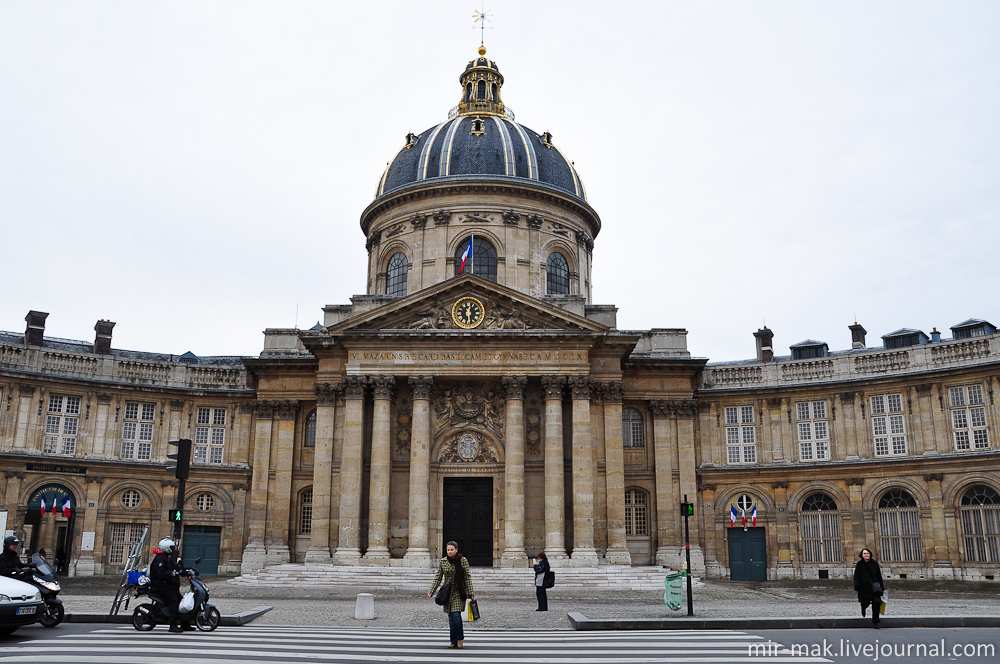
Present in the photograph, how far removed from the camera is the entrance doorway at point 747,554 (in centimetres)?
4047

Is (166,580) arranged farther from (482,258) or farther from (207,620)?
(482,258)

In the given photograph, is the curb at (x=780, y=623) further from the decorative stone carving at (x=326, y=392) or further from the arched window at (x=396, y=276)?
the arched window at (x=396, y=276)

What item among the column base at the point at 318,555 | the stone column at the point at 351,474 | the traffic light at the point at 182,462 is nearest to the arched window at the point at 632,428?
the stone column at the point at 351,474

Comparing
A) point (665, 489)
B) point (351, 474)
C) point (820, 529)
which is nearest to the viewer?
point (351, 474)

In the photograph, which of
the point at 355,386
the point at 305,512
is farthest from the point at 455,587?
the point at 305,512

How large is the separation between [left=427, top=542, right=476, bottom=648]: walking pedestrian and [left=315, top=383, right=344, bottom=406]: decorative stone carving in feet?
78.9

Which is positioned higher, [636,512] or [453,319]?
[453,319]

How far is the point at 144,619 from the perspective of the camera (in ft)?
55.1

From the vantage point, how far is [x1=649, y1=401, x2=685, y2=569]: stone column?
38594 millimetres

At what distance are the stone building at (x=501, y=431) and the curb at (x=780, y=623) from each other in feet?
52.5

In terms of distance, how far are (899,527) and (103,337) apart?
1597 inches

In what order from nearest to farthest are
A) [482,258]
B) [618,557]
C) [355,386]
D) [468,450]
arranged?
[618,557], [355,386], [468,450], [482,258]

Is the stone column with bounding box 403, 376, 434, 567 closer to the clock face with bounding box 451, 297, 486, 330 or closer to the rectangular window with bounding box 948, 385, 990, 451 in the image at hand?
the clock face with bounding box 451, 297, 486, 330

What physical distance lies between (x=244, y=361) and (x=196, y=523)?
8.67 meters
